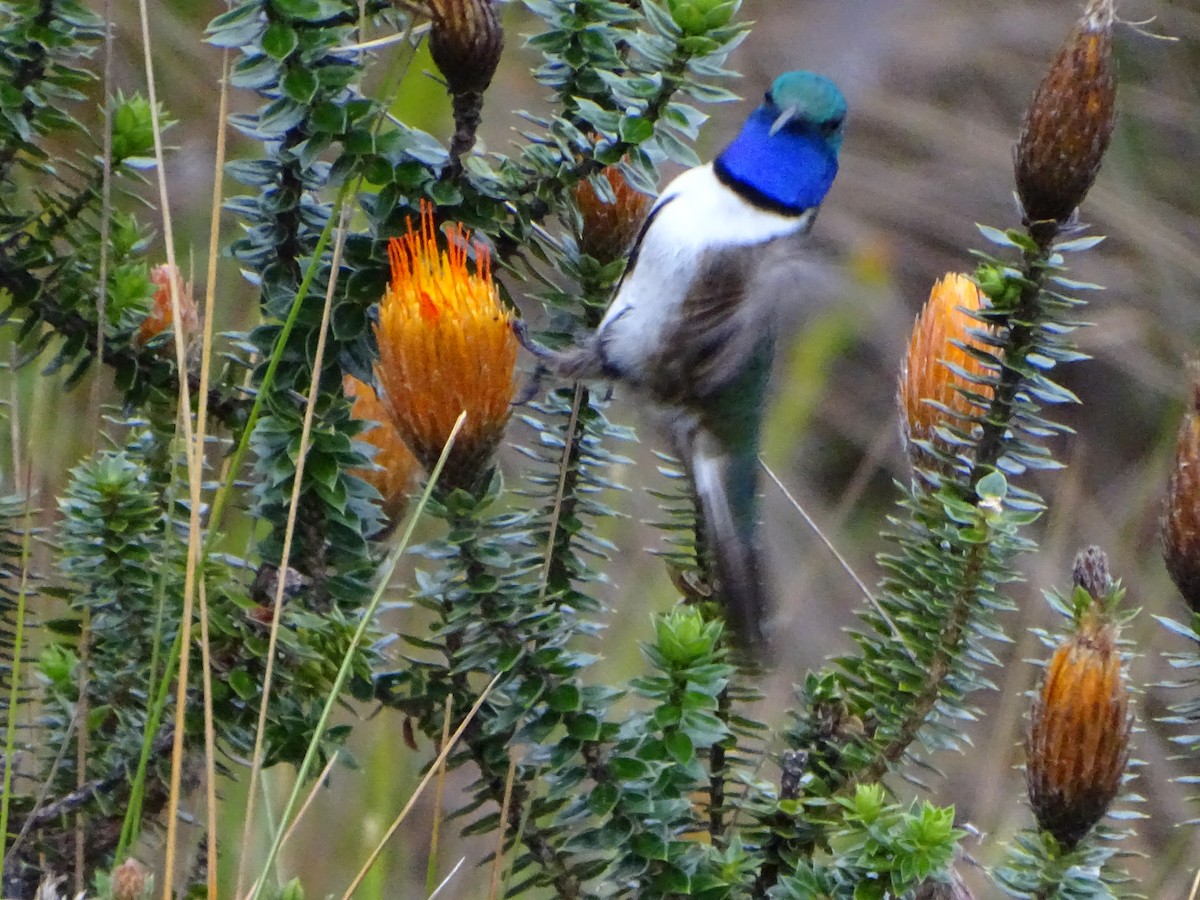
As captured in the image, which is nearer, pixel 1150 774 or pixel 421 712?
pixel 421 712

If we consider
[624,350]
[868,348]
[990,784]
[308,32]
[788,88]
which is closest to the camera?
[308,32]

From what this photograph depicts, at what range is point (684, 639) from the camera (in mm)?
1171

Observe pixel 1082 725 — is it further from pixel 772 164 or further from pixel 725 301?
pixel 772 164

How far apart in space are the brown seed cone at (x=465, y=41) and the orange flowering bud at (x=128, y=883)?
0.69 m

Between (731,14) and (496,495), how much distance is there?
0.49 m

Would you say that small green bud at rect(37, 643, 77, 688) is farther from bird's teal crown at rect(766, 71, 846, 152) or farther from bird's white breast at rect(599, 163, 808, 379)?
bird's teal crown at rect(766, 71, 846, 152)

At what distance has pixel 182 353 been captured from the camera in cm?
121

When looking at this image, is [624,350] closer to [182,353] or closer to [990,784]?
[182,353]

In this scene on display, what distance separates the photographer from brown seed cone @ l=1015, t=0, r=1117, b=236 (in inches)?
43.7

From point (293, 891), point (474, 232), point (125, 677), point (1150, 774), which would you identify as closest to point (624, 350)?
point (474, 232)

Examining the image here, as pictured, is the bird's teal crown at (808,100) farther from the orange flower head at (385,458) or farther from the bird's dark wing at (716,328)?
the orange flower head at (385,458)

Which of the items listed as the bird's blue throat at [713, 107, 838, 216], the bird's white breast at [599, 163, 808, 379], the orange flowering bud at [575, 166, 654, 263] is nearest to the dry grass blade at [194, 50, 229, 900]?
the orange flowering bud at [575, 166, 654, 263]

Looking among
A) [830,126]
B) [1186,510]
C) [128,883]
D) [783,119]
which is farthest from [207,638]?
[830,126]

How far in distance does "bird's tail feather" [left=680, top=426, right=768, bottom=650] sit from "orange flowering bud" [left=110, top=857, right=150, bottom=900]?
618 mm
